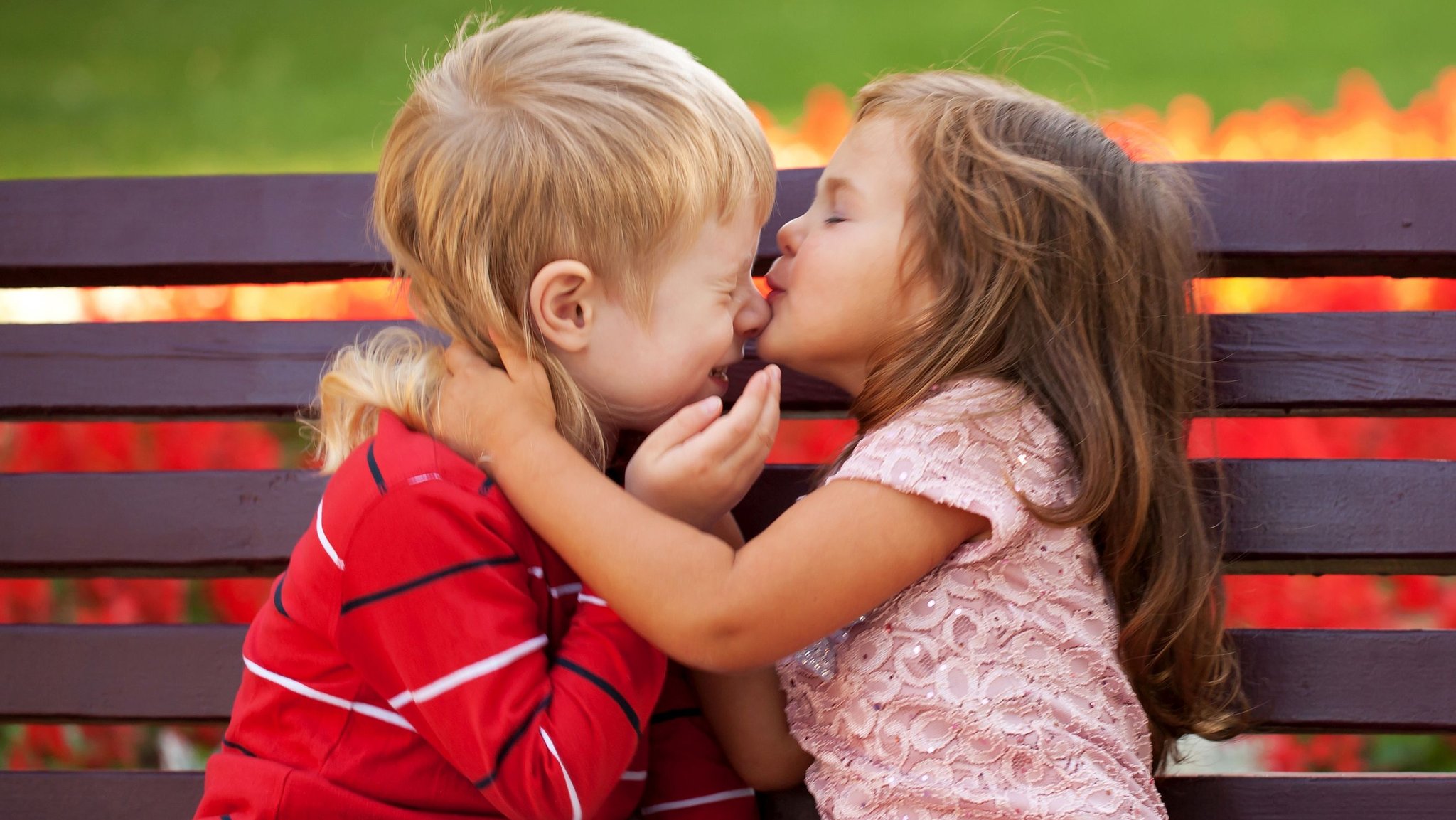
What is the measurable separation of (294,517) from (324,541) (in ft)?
1.51

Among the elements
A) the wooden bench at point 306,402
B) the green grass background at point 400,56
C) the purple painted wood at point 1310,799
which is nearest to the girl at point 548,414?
the wooden bench at point 306,402

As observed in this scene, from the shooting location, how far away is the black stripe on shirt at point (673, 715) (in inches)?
62.5

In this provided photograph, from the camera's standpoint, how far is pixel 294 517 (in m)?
1.74

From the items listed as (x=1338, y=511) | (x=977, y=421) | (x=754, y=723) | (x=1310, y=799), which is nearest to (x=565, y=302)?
(x=977, y=421)

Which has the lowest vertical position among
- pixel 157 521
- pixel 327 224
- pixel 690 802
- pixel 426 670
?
pixel 690 802

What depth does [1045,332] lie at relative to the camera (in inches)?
55.3

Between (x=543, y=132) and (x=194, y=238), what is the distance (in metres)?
0.74

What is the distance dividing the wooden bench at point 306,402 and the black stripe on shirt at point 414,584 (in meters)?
0.51

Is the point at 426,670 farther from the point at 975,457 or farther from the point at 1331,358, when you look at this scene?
the point at 1331,358

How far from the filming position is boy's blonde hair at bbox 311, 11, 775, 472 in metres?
1.34

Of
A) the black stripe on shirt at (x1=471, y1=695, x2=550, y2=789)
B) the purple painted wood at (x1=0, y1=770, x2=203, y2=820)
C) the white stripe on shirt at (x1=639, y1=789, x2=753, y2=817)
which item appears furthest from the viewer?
the purple painted wood at (x1=0, y1=770, x2=203, y2=820)

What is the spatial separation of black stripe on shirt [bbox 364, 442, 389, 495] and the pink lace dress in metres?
0.51

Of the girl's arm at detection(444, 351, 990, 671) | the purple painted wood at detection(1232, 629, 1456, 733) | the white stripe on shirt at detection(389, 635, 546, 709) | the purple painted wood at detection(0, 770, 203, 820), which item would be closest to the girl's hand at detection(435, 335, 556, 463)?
the girl's arm at detection(444, 351, 990, 671)

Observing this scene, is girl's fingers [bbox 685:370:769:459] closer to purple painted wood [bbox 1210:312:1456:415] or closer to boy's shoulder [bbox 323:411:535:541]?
boy's shoulder [bbox 323:411:535:541]
